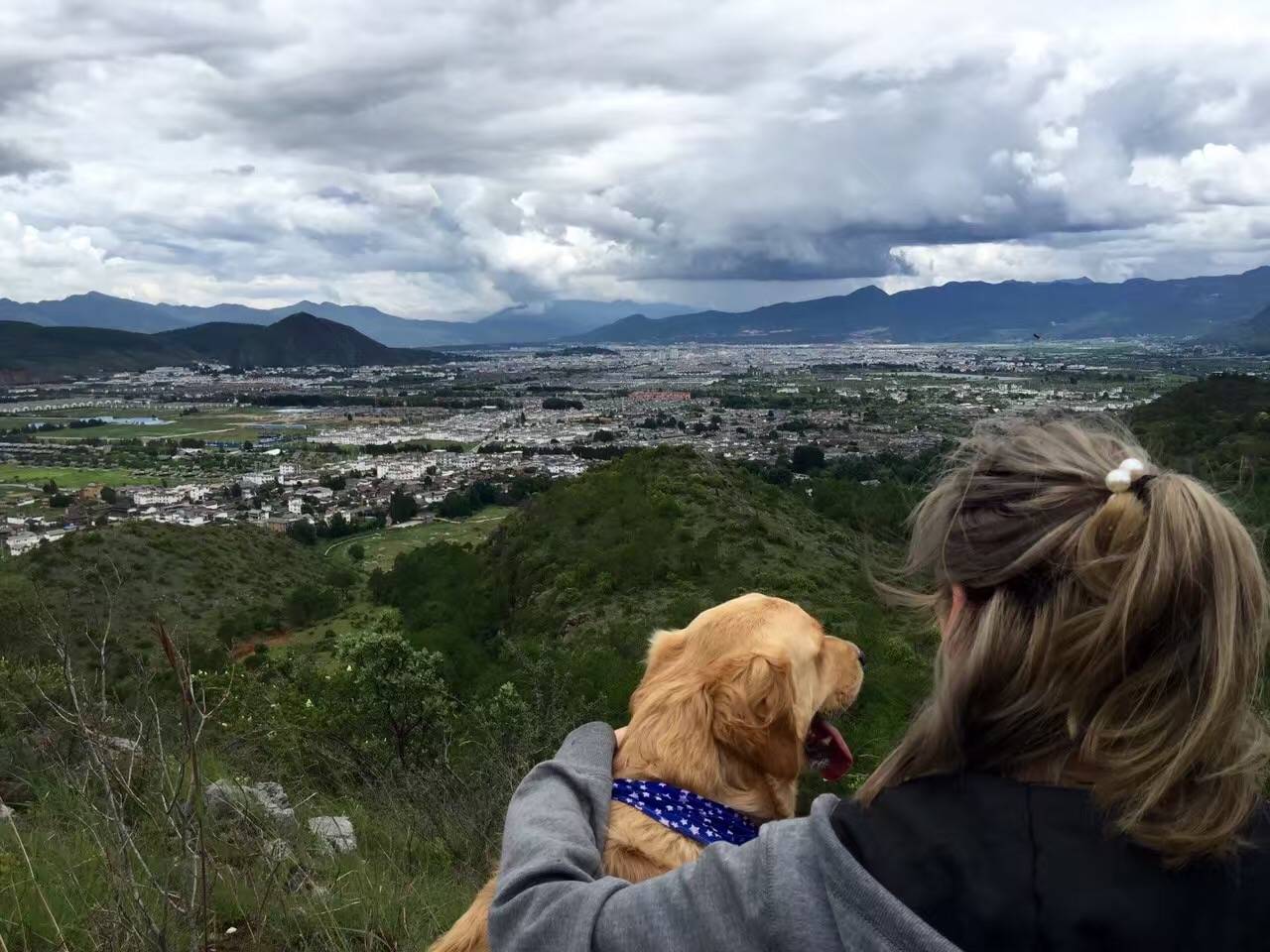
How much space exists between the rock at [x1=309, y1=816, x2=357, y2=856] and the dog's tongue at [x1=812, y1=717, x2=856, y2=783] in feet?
7.77

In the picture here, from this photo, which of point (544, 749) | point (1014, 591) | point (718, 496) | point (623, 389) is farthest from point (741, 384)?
point (1014, 591)

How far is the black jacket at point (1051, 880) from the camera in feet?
3.23

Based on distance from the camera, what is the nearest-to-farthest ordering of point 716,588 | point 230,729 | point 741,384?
1. point 230,729
2. point 716,588
3. point 741,384

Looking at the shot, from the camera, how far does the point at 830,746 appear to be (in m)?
2.35

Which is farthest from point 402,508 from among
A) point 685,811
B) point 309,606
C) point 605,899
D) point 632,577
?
point 605,899

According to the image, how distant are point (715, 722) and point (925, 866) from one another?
1061 millimetres

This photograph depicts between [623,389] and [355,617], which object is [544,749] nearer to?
[355,617]

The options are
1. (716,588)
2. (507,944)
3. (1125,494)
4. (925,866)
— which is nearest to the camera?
(925,866)

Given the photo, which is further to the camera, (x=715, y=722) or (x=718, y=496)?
(x=718, y=496)

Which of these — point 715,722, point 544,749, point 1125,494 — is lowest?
Result: point 544,749

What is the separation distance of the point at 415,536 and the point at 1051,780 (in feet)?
142

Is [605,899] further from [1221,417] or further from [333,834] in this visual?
[1221,417]

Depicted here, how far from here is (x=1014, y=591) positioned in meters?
1.23

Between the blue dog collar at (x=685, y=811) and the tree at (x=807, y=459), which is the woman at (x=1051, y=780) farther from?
the tree at (x=807, y=459)
